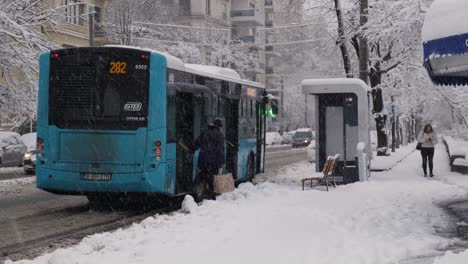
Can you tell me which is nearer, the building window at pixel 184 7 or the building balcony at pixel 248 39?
the building window at pixel 184 7

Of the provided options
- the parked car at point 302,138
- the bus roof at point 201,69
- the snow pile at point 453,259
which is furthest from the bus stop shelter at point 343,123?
the parked car at point 302,138

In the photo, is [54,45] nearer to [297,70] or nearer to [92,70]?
[92,70]

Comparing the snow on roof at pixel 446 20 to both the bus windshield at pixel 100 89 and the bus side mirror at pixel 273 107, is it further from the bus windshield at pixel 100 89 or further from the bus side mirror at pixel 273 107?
the bus side mirror at pixel 273 107

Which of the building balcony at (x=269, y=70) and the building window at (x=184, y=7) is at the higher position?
the building window at (x=184, y=7)

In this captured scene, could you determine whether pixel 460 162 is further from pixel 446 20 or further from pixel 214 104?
pixel 446 20

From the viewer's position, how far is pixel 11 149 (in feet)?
85.8

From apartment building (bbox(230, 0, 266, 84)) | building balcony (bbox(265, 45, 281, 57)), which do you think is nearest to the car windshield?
apartment building (bbox(230, 0, 266, 84))

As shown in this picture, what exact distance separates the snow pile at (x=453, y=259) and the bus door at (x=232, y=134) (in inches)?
370

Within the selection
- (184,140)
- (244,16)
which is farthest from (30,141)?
(244,16)

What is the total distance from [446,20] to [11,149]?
65.7ft

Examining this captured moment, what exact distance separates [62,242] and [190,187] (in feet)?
16.2

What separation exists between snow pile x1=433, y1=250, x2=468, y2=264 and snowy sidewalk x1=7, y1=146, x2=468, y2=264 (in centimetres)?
1

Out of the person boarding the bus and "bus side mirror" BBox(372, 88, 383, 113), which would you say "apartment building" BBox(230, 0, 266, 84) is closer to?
"bus side mirror" BBox(372, 88, 383, 113)

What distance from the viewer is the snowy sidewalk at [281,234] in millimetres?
7723
